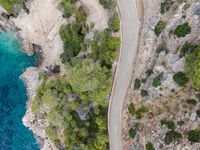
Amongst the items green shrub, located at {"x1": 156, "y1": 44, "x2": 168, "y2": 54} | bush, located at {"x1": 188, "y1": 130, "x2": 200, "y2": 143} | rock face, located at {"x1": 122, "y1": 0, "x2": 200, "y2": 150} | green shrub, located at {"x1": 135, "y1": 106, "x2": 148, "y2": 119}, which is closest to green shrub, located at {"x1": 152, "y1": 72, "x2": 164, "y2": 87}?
rock face, located at {"x1": 122, "y1": 0, "x2": 200, "y2": 150}

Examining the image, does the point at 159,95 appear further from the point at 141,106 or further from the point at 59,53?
the point at 59,53

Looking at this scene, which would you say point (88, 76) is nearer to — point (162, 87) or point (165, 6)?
point (162, 87)

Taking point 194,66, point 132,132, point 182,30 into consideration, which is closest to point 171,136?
point 132,132

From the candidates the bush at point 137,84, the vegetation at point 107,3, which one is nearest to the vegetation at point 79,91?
the vegetation at point 107,3

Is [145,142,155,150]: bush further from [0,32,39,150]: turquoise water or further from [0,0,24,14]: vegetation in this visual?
[0,0,24,14]: vegetation

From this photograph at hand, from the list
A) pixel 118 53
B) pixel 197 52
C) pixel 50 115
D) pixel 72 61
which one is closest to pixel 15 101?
pixel 50 115

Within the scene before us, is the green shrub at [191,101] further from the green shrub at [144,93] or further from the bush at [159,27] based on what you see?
the bush at [159,27]
